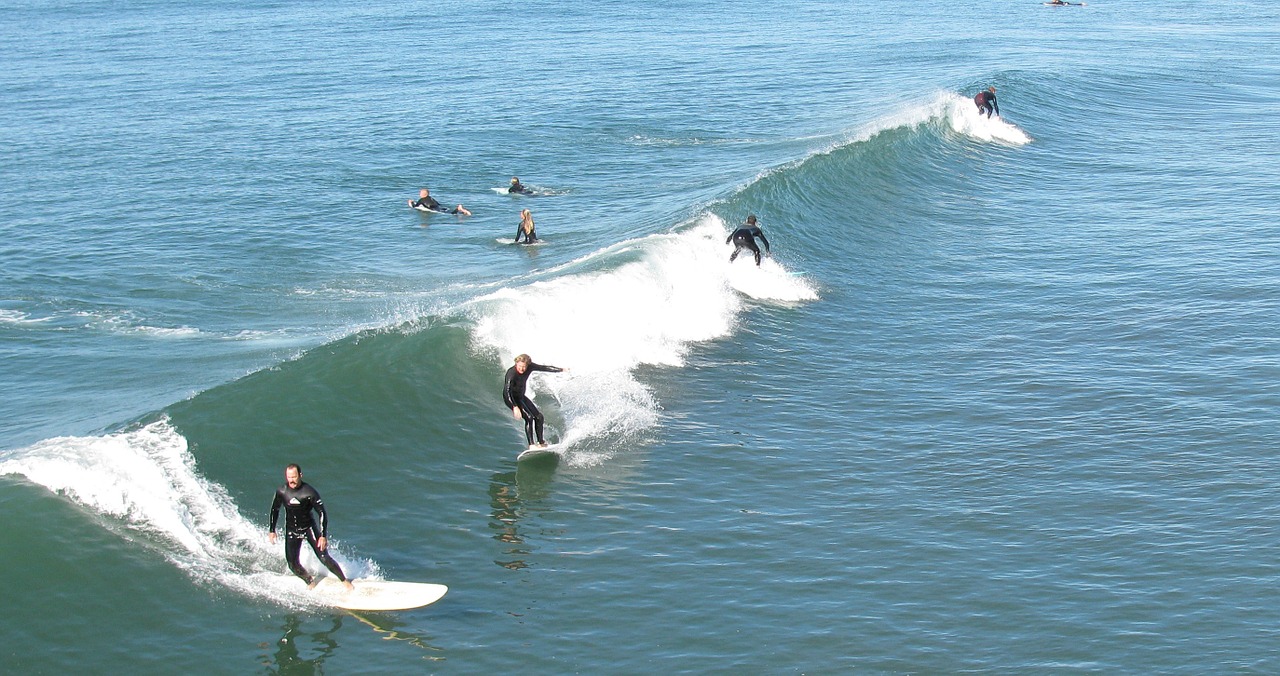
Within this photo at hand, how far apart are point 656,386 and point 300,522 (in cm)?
948

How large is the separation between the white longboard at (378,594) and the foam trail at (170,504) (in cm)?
23

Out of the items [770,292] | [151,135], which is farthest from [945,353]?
[151,135]

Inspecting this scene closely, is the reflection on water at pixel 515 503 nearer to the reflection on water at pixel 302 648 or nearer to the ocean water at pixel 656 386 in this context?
the ocean water at pixel 656 386

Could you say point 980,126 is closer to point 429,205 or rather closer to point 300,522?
point 429,205

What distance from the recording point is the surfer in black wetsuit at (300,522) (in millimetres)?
14484

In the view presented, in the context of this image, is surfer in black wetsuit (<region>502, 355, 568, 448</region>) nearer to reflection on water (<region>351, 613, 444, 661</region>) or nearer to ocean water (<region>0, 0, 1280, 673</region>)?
ocean water (<region>0, 0, 1280, 673</region>)

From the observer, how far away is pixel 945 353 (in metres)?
24.7

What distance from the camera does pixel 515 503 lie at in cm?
1797

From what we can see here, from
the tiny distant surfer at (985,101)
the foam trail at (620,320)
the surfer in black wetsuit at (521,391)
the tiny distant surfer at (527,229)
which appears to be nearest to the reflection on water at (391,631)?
the surfer in black wetsuit at (521,391)

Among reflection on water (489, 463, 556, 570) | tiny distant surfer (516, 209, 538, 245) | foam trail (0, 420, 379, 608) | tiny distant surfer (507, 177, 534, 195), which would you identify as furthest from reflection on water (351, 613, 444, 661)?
tiny distant surfer (507, 177, 534, 195)

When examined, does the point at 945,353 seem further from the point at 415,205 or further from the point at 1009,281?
the point at 415,205

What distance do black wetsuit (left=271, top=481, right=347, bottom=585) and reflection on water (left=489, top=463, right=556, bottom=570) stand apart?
251cm

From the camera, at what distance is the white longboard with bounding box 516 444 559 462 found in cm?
1950

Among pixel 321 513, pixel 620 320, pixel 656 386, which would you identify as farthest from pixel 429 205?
pixel 321 513
